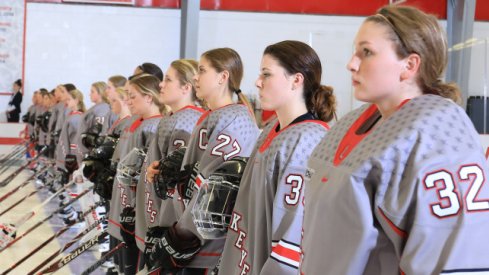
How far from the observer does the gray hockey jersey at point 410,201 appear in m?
1.25

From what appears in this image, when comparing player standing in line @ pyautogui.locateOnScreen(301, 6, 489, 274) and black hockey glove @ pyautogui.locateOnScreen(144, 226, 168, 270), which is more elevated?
player standing in line @ pyautogui.locateOnScreen(301, 6, 489, 274)

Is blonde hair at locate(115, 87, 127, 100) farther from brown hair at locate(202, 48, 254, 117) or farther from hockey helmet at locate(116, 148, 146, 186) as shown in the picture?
brown hair at locate(202, 48, 254, 117)

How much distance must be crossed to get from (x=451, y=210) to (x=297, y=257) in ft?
2.21

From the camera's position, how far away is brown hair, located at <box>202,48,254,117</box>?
2.93m

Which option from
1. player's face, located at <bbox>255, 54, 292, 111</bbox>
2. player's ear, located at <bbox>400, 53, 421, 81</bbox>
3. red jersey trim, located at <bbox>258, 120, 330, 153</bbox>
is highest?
player's ear, located at <bbox>400, 53, 421, 81</bbox>

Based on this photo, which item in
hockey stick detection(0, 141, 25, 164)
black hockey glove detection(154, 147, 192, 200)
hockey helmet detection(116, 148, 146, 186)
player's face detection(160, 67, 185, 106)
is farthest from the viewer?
hockey stick detection(0, 141, 25, 164)

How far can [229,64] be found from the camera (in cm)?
295

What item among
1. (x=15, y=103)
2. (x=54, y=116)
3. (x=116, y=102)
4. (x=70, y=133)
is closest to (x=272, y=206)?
(x=116, y=102)

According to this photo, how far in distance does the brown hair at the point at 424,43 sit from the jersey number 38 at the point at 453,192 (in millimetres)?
217

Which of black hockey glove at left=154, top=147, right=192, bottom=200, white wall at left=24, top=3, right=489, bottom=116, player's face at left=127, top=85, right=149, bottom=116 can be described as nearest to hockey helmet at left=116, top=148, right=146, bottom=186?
player's face at left=127, top=85, right=149, bottom=116

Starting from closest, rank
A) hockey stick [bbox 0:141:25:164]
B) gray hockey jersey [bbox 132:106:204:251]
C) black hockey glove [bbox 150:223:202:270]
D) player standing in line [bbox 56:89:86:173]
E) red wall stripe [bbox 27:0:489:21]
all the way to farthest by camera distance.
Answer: black hockey glove [bbox 150:223:202:270], gray hockey jersey [bbox 132:106:204:251], red wall stripe [bbox 27:0:489:21], player standing in line [bbox 56:89:86:173], hockey stick [bbox 0:141:25:164]

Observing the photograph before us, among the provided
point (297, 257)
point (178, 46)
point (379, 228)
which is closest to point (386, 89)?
point (379, 228)

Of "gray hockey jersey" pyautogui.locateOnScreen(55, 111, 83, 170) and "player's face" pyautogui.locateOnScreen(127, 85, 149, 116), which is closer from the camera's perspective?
"player's face" pyautogui.locateOnScreen(127, 85, 149, 116)

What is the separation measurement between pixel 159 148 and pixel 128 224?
0.52 meters
